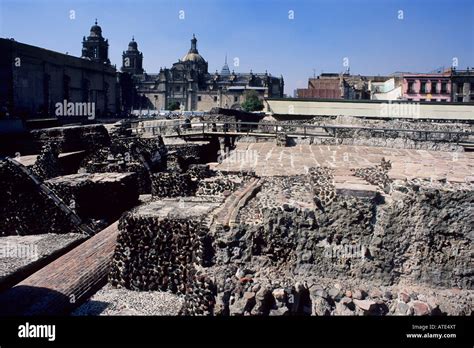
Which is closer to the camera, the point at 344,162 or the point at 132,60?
the point at 344,162

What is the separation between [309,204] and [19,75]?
110ft

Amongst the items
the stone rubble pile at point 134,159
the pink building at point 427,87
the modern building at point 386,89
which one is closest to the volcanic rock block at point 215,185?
the stone rubble pile at point 134,159

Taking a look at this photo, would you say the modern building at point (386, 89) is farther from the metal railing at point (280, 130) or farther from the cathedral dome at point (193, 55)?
the cathedral dome at point (193, 55)

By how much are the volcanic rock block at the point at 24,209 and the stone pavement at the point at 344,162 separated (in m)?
4.04

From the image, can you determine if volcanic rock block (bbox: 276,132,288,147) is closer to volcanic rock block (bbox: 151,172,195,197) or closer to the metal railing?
the metal railing

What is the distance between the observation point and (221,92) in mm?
74000

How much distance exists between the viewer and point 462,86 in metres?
43.8

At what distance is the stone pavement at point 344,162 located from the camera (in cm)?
783

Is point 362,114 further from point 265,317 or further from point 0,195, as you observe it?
point 265,317

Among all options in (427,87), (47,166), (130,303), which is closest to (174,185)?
(130,303)

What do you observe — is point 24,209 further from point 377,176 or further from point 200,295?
point 377,176

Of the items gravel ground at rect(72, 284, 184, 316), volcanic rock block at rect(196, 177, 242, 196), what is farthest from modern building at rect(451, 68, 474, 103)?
gravel ground at rect(72, 284, 184, 316)

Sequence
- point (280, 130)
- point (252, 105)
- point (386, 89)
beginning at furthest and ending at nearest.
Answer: point (252, 105), point (386, 89), point (280, 130)

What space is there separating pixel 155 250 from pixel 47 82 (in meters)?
35.3
